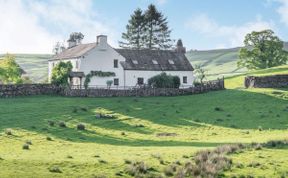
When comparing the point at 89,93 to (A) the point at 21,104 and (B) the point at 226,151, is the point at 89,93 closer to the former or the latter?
(A) the point at 21,104

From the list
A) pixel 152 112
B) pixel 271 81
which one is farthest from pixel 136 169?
pixel 271 81

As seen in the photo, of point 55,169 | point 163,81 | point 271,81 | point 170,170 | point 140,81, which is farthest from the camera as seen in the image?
point 140,81

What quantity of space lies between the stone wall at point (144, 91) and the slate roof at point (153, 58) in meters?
11.7

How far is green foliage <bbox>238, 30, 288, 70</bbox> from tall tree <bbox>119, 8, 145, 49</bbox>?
28038 millimetres

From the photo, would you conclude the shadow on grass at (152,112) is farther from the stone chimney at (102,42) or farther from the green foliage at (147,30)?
the green foliage at (147,30)

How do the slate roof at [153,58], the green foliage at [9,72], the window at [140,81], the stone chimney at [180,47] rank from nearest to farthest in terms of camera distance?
the window at [140,81], the slate roof at [153,58], the green foliage at [9,72], the stone chimney at [180,47]

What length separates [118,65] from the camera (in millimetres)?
87188

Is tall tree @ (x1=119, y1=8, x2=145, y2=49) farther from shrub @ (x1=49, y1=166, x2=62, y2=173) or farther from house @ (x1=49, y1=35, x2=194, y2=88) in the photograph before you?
shrub @ (x1=49, y1=166, x2=62, y2=173)

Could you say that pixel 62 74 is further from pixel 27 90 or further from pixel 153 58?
pixel 153 58

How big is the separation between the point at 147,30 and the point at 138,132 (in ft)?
273

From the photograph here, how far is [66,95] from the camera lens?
73125mm

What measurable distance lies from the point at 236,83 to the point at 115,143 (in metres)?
56.4

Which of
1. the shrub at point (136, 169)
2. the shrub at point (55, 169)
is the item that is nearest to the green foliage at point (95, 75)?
the shrub at point (136, 169)

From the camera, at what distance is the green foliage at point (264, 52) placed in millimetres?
114769
